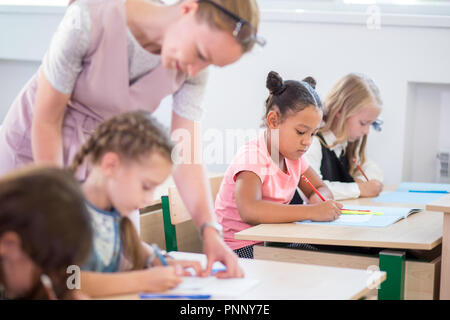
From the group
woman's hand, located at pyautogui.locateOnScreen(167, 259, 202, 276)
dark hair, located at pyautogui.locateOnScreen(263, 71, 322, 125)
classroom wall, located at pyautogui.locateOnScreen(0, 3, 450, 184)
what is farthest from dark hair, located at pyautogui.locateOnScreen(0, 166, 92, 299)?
classroom wall, located at pyautogui.locateOnScreen(0, 3, 450, 184)

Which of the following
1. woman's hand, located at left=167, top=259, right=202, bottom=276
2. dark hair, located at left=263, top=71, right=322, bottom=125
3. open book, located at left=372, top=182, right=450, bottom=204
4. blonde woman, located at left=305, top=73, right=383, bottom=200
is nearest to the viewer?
woman's hand, located at left=167, top=259, right=202, bottom=276

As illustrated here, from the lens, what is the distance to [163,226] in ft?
6.52

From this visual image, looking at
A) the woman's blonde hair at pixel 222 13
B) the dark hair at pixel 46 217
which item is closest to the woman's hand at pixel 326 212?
the woman's blonde hair at pixel 222 13

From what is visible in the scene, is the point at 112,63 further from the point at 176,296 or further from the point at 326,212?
the point at 326,212

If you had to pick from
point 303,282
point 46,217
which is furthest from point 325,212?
point 46,217

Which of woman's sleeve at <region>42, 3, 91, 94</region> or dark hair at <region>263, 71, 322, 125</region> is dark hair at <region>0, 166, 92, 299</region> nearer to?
woman's sleeve at <region>42, 3, 91, 94</region>

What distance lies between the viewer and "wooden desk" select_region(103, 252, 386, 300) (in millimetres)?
1006

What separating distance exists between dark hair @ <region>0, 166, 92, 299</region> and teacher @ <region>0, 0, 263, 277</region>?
154mm

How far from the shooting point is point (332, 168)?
2.42 m

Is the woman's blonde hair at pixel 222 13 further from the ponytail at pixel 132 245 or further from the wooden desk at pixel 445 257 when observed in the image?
the wooden desk at pixel 445 257
